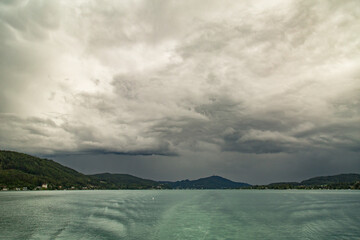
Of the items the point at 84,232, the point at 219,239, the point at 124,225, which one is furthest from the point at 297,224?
the point at 84,232

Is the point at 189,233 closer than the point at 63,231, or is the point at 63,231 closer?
the point at 189,233

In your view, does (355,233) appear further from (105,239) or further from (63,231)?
(63,231)

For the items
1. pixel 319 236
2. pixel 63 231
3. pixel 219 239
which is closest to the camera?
pixel 219 239

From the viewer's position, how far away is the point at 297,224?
66062 millimetres

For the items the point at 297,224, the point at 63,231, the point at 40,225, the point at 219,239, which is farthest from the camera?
the point at 297,224

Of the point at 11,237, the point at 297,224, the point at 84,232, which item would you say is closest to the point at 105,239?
the point at 84,232

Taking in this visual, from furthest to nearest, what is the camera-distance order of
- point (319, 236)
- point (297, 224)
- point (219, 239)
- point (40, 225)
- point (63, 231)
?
1. point (297, 224)
2. point (40, 225)
3. point (63, 231)
4. point (319, 236)
5. point (219, 239)

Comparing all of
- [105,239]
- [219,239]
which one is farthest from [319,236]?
[105,239]

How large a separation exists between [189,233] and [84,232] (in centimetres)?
2275

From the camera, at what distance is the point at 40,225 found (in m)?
62.0

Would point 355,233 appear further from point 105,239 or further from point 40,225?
point 40,225

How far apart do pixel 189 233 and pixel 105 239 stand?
1652cm

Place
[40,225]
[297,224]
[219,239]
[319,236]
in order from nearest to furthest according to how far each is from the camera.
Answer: [219,239], [319,236], [40,225], [297,224]

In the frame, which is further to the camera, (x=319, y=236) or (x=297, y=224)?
(x=297, y=224)
